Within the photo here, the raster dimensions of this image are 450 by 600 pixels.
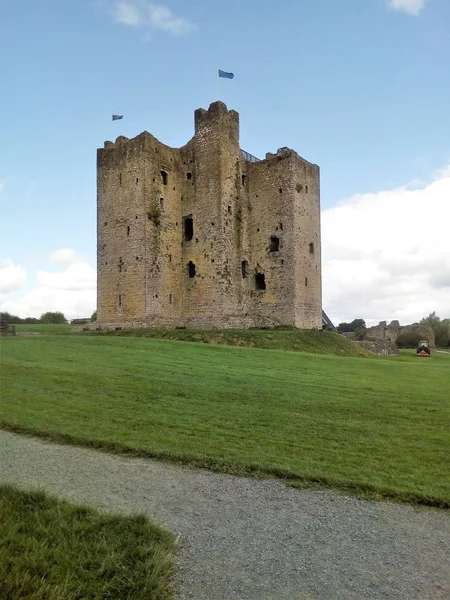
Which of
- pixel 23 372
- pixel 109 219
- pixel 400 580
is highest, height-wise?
pixel 109 219

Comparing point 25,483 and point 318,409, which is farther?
point 318,409

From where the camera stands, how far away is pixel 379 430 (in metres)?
7.95

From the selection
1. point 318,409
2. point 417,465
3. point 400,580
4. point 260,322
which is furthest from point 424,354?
point 400,580

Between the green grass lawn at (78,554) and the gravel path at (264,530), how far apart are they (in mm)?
244

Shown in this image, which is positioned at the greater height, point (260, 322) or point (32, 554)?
point (260, 322)

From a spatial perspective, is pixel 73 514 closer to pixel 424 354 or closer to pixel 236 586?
pixel 236 586

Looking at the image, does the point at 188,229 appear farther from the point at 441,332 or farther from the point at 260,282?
the point at 441,332

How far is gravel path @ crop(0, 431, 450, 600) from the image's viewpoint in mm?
3486

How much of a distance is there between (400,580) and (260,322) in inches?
1119

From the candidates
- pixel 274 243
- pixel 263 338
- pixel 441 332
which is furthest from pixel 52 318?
pixel 441 332

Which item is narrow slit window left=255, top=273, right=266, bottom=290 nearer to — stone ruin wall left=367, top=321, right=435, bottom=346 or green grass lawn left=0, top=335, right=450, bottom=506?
green grass lawn left=0, top=335, right=450, bottom=506

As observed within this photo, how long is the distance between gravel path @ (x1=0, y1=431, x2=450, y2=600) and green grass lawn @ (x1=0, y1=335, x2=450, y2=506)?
56cm

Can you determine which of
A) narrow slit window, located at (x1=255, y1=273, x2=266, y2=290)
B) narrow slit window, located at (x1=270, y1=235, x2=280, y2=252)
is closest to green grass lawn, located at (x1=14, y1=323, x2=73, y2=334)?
narrow slit window, located at (x1=255, y1=273, x2=266, y2=290)

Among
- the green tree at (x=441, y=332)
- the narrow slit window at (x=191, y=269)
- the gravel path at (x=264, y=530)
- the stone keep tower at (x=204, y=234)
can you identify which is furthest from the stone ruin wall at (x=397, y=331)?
the gravel path at (x=264, y=530)
